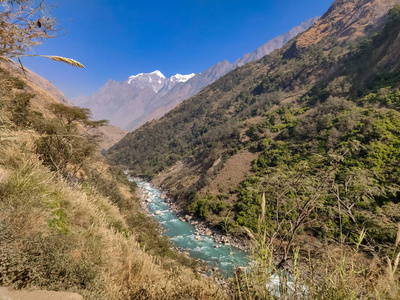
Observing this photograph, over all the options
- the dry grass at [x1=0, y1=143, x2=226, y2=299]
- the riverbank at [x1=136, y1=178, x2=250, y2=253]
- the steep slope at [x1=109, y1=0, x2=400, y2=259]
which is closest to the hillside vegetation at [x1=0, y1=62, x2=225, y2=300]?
the dry grass at [x1=0, y1=143, x2=226, y2=299]

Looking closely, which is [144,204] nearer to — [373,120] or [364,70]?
[373,120]

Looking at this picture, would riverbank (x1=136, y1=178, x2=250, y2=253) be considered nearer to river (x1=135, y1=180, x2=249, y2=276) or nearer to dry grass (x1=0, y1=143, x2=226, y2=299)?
river (x1=135, y1=180, x2=249, y2=276)

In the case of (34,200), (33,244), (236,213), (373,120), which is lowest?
(236,213)

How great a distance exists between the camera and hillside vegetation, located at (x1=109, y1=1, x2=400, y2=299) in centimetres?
177

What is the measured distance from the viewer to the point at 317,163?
3074 mm

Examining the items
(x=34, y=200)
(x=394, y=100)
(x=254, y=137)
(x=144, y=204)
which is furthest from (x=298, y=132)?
(x=34, y=200)

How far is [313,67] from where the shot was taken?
4459 centimetres

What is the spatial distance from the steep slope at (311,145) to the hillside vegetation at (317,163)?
8 cm

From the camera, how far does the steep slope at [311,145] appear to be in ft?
9.75

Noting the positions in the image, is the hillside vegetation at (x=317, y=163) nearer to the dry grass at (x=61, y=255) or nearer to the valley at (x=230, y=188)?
the valley at (x=230, y=188)

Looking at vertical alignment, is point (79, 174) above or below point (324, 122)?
above

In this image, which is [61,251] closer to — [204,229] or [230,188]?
[204,229]

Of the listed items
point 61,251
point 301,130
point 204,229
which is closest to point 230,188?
point 204,229

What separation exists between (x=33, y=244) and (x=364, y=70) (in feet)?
145
